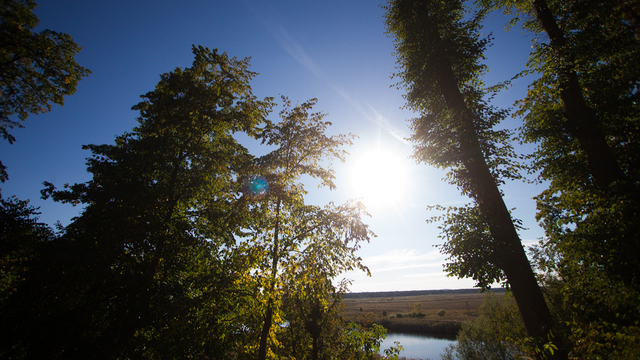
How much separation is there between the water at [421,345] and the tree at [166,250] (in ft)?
144

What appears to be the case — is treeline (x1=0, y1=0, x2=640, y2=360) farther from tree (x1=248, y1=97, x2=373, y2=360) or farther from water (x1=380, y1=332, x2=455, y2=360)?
water (x1=380, y1=332, x2=455, y2=360)

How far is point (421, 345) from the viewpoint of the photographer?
47250mm

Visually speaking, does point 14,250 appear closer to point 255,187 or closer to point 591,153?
point 255,187

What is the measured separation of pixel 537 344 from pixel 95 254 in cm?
1167

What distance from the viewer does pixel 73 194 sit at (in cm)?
1206

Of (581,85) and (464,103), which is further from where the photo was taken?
(464,103)

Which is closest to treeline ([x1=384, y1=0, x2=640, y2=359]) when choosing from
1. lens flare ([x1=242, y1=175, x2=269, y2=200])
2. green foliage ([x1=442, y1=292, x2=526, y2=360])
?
lens flare ([x1=242, y1=175, x2=269, y2=200])

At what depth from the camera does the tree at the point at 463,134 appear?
237 inches

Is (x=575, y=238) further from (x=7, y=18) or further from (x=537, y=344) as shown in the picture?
(x=7, y=18)

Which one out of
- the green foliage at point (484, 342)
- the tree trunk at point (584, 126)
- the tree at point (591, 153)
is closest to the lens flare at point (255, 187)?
the tree at point (591, 153)

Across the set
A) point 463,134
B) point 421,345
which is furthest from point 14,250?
point 421,345

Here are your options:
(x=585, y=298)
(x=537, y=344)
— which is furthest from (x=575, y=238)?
(x=537, y=344)

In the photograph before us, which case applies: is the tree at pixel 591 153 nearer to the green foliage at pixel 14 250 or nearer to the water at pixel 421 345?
the green foliage at pixel 14 250

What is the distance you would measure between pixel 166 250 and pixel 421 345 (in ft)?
182
